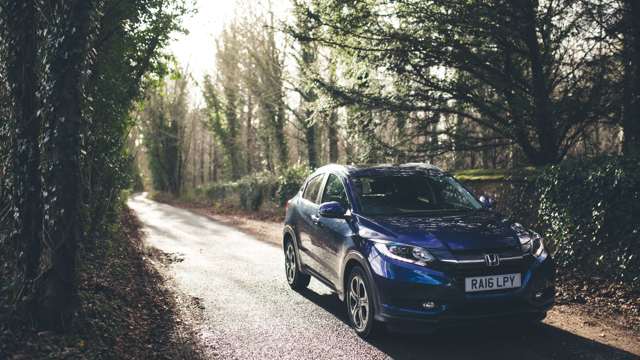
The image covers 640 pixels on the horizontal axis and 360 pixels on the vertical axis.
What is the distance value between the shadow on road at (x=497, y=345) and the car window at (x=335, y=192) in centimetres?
171

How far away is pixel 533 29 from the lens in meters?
9.94

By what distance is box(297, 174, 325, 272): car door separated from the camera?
7.49 metres

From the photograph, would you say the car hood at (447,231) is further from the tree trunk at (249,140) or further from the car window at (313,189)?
the tree trunk at (249,140)

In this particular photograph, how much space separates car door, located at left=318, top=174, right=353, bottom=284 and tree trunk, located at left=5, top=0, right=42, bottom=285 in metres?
3.09

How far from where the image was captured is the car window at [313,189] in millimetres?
8000

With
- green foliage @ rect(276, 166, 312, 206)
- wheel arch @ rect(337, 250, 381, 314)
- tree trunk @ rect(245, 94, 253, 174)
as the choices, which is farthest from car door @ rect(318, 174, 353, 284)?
tree trunk @ rect(245, 94, 253, 174)

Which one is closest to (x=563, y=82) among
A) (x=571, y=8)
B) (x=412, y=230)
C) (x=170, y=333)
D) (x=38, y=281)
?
(x=571, y=8)

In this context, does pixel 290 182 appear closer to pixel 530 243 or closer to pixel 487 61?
pixel 487 61

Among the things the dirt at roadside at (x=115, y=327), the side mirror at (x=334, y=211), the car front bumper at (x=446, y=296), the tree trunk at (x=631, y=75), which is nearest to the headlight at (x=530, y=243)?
the car front bumper at (x=446, y=296)

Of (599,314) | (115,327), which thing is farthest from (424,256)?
(115,327)

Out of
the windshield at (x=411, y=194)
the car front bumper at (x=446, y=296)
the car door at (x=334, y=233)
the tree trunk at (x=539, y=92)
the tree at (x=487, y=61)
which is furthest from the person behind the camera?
the tree at (x=487, y=61)

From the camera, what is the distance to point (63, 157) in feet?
18.1

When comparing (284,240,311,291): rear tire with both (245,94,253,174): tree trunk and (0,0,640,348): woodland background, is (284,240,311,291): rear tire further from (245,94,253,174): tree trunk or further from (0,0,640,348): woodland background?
(245,94,253,174): tree trunk

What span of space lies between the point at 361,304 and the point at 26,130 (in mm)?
3804
